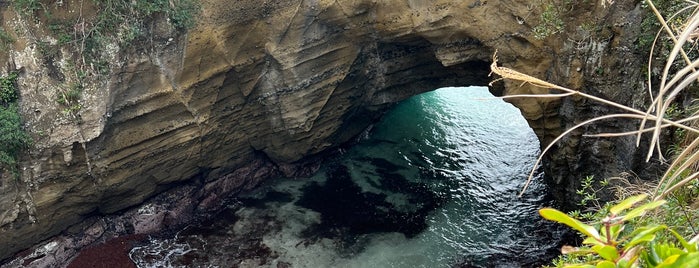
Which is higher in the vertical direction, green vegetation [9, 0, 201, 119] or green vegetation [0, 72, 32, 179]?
green vegetation [9, 0, 201, 119]

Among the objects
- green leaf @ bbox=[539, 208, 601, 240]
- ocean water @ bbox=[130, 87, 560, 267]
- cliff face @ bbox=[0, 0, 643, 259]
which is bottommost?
ocean water @ bbox=[130, 87, 560, 267]

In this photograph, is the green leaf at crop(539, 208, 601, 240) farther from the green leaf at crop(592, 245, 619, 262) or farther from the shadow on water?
the shadow on water

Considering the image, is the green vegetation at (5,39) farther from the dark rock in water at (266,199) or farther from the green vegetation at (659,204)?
the green vegetation at (659,204)

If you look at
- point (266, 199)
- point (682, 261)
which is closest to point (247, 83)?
point (266, 199)

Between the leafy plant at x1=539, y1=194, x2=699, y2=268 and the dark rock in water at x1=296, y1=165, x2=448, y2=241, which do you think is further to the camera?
the dark rock in water at x1=296, y1=165, x2=448, y2=241

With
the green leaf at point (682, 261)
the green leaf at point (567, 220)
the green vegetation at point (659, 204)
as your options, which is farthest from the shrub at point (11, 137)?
the green leaf at point (682, 261)

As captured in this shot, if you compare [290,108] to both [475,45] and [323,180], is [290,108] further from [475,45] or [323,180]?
[475,45]

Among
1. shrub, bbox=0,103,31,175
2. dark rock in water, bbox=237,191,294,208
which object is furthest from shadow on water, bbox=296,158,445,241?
shrub, bbox=0,103,31,175

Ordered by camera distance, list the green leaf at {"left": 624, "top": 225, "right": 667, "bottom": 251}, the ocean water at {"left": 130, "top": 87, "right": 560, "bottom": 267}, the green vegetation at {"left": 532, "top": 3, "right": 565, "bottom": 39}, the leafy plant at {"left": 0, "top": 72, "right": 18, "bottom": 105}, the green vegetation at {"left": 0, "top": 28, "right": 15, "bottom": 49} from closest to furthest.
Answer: the green leaf at {"left": 624, "top": 225, "right": 667, "bottom": 251}, the green vegetation at {"left": 532, "top": 3, "right": 565, "bottom": 39}, the green vegetation at {"left": 0, "top": 28, "right": 15, "bottom": 49}, the leafy plant at {"left": 0, "top": 72, "right": 18, "bottom": 105}, the ocean water at {"left": 130, "top": 87, "right": 560, "bottom": 267}
